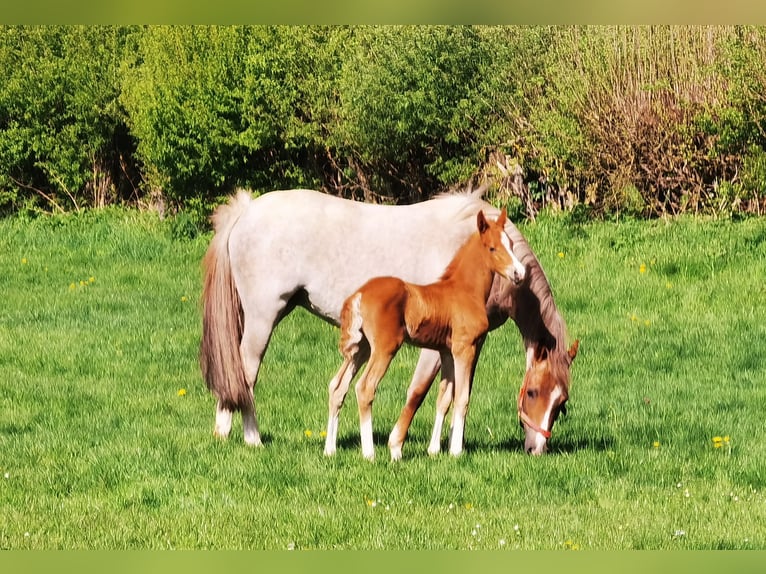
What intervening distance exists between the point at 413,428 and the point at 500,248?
2.49 metres

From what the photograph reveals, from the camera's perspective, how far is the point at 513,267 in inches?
303

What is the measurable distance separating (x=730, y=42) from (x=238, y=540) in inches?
476

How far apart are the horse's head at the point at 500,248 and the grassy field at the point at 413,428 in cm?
140

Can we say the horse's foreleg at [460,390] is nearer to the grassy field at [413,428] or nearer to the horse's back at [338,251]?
the grassy field at [413,428]

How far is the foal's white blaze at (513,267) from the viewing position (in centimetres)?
765

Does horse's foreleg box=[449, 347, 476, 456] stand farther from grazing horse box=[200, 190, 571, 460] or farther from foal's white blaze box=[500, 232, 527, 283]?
foal's white blaze box=[500, 232, 527, 283]

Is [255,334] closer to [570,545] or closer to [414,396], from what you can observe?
[414,396]

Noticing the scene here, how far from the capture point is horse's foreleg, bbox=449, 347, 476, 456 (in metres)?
8.12

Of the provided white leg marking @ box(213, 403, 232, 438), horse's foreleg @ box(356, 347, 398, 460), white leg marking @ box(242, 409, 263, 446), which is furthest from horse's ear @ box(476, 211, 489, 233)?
white leg marking @ box(213, 403, 232, 438)

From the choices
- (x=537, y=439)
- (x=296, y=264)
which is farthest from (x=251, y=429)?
(x=537, y=439)

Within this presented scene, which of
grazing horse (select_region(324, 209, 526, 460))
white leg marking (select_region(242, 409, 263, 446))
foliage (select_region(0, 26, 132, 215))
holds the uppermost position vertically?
foliage (select_region(0, 26, 132, 215))

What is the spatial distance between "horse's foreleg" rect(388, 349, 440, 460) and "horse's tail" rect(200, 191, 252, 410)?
45.8 inches

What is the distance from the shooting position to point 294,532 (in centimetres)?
704

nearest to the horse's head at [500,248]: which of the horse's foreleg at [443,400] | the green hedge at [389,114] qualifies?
the horse's foreleg at [443,400]
